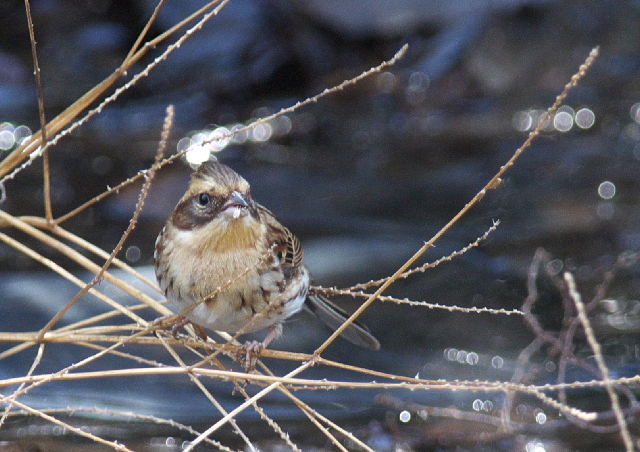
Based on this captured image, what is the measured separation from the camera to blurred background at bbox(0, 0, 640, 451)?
6.48m

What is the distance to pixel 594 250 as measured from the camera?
764cm

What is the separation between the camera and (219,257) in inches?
152

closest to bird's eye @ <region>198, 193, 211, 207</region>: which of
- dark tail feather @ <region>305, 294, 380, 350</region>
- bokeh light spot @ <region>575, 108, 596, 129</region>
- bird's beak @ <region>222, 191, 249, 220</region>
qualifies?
bird's beak @ <region>222, 191, 249, 220</region>

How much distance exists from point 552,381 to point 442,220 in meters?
2.72

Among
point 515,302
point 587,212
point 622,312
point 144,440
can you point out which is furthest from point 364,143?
point 144,440

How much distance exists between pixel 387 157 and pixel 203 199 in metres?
5.90

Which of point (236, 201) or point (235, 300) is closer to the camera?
point (236, 201)

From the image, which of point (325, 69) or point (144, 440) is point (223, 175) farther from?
point (325, 69)

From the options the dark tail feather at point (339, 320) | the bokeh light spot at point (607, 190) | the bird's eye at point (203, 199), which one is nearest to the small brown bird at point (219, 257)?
the bird's eye at point (203, 199)

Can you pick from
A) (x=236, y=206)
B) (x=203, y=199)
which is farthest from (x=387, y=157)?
(x=236, y=206)

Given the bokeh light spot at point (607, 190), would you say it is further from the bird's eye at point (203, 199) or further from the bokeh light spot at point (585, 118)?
the bird's eye at point (203, 199)

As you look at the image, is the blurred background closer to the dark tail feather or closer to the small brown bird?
the dark tail feather

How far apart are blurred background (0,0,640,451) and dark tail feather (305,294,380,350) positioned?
2.73ft

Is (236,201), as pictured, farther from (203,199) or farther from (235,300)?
(235,300)
